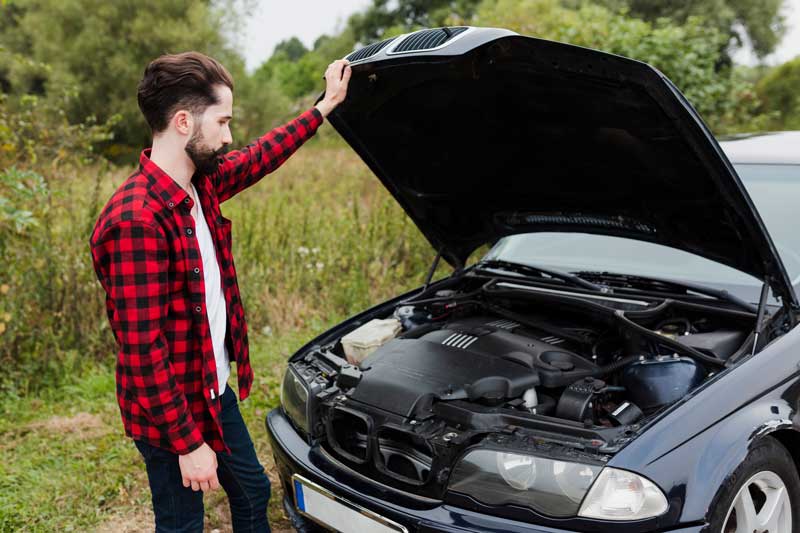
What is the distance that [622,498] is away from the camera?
181 cm

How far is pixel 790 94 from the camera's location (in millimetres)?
18906

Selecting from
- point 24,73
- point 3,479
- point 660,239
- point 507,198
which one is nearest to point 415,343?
point 507,198

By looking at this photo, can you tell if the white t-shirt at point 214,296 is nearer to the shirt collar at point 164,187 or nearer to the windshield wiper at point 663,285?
the shirt collar at point 164,187

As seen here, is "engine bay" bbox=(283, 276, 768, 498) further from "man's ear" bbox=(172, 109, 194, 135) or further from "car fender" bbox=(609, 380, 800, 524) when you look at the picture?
"man's ear" bbox=(172, 109, 194, 135)

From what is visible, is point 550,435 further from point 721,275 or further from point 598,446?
point 721,275

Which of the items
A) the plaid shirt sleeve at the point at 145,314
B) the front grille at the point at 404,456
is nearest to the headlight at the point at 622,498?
the front grille at the point at 404,456

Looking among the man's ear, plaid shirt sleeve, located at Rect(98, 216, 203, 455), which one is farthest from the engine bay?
the man's ear

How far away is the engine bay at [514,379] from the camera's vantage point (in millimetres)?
2113

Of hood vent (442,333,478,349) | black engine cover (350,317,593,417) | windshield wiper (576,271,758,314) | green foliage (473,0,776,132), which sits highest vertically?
green foliage (473,0,776,132)

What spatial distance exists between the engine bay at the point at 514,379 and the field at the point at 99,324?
957mm

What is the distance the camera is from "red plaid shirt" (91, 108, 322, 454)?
177 centimetres

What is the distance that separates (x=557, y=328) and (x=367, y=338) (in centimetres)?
80

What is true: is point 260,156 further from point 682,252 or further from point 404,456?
point 682,252

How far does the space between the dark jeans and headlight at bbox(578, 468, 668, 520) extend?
1.12 m
